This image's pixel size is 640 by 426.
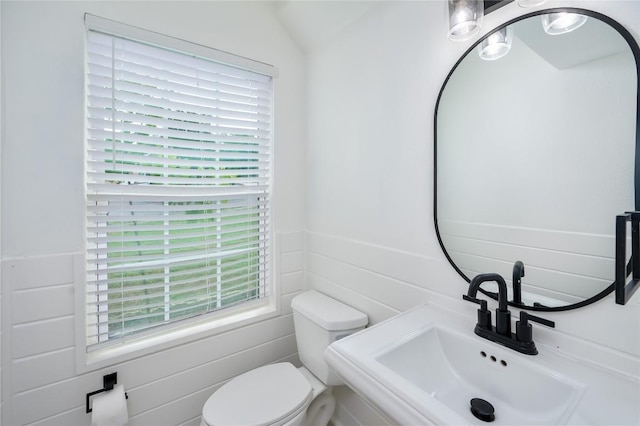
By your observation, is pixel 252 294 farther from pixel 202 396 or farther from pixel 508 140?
pixel 508 140

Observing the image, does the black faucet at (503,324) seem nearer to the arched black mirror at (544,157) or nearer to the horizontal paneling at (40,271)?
the arched black mirror at (544,157)

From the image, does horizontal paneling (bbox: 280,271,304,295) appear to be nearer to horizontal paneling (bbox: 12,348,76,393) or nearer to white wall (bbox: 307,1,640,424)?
white wall (bbox: 307,1,640,424)

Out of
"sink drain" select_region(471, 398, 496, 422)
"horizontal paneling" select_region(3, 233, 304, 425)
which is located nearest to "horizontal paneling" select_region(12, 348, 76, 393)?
"horizontal paneling" select_region(3, 233, 304, 425)

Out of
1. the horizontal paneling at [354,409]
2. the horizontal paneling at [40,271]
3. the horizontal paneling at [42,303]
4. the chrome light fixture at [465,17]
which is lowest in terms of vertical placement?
the horizontal paneling at [354,409]

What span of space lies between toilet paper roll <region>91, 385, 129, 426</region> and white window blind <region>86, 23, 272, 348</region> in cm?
23

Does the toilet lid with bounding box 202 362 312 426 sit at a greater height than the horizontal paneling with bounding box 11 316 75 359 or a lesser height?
lesser

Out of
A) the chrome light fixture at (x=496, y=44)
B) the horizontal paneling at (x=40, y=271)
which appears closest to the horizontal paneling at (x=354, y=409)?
the horizontal paneling at (x=40, y=271)

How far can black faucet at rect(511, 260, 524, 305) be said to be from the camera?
817 millimetres

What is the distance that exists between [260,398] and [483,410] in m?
0.88

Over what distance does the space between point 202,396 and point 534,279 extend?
1.60 m

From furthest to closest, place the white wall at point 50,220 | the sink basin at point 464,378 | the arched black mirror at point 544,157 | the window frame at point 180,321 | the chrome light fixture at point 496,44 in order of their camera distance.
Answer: the window frame at point 180,321 < the white wall at point 50,220 < the chrome light fixture at point 496,44 < the arched black mirror at point 544,157 < the sink basin at point 464,378

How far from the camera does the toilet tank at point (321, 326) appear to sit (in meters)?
1.31

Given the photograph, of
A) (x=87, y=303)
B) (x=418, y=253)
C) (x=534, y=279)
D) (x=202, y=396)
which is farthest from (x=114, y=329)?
(x=534, y=279)

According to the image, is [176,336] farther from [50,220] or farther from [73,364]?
[50,220]
